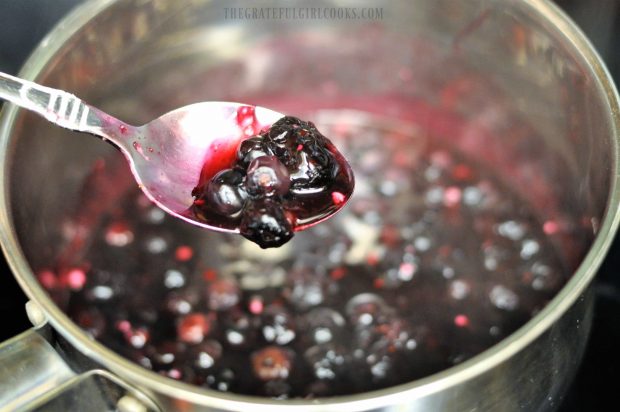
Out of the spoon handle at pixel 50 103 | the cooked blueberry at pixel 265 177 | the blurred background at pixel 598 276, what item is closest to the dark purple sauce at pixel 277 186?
the cooked blueberry at pixel 265 177

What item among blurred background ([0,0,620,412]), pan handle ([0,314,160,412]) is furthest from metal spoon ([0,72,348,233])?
blurred background ([0,0,620,412])

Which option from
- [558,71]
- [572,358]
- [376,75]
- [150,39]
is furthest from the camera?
[376,75]

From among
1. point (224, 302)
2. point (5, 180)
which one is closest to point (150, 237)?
point (224, 302)

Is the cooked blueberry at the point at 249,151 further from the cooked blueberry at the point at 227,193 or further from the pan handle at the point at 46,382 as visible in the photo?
the pan handle at the point at 46,382

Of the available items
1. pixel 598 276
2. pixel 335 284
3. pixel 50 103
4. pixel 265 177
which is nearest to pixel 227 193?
pixel 265 177

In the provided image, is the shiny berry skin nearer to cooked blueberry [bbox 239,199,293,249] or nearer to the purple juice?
the purple juice

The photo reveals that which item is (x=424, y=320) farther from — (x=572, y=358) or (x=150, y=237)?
(x=150, y=237)

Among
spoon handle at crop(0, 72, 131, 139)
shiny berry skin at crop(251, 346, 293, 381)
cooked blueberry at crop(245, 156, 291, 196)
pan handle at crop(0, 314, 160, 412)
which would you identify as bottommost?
shiny berry skin at crop(251, 346, 293, 381)
